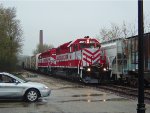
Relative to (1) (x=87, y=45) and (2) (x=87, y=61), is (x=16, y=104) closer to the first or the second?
(2) (x=87, y=61)

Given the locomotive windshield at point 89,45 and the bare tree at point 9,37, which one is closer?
the locomotive windshield at point 89,45

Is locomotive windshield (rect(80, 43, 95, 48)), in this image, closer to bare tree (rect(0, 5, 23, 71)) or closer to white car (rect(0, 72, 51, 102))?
white car (rect(0, 72, 51, 102))

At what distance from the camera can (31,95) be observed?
58.3 feet

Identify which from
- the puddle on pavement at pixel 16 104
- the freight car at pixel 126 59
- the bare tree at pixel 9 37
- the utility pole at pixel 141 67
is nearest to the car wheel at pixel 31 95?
the puddle on pavement at pixel 16 104

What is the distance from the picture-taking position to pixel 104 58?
31375 millimetres

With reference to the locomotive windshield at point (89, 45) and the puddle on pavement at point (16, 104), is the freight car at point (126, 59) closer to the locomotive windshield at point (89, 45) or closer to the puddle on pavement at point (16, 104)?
the locomotive windshield at point (89, 45)


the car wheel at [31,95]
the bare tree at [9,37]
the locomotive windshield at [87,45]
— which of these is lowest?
the car wheel at [31,95]

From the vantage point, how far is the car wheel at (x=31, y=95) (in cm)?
1770

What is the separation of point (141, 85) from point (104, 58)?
21.6m

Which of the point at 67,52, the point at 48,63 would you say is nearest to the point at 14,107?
the point at 67,52

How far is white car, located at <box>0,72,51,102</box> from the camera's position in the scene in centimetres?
Answer: 1734

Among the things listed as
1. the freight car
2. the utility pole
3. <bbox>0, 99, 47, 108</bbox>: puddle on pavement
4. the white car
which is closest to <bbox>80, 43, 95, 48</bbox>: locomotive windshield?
the freight car

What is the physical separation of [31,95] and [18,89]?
25.6 inches

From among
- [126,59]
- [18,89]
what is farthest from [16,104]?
[126,59]
